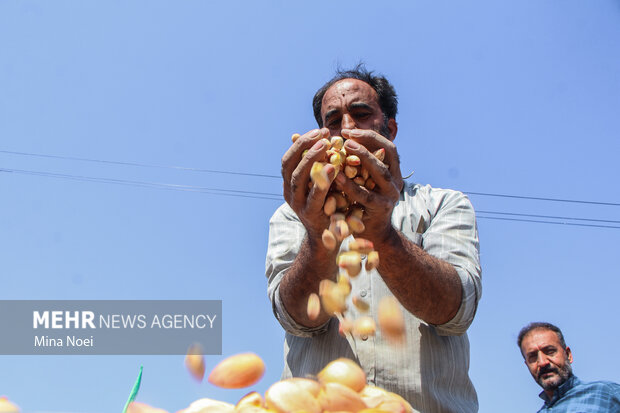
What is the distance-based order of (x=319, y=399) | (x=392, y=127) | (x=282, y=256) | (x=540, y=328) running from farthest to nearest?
(x=540, y=328) < (x=392, y=127) < (x=282, y=256) < (x=319, y=399)

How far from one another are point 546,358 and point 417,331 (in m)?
2.66

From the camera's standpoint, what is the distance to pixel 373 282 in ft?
6.18

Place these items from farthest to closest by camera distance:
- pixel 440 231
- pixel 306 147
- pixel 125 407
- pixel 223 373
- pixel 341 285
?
pixel 440 231, pixel 306 147, pixel 341 285, pixel 223 373, pixel 125 407

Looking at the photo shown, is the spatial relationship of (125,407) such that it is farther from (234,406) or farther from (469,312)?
(469,312)

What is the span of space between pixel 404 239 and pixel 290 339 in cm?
50

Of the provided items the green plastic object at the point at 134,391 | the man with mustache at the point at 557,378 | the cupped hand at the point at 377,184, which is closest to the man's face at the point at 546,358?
the man with mustache at the point at 557,378

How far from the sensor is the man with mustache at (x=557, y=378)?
3482mm

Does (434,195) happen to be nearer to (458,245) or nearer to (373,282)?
(458,245)

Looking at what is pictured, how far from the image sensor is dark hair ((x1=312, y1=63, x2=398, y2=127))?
242cm

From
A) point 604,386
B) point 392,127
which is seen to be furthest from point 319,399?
point 604,386

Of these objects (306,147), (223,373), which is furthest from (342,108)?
(223,373)

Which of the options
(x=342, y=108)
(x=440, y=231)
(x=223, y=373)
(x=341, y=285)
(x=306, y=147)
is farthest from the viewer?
(x=342, y=108)

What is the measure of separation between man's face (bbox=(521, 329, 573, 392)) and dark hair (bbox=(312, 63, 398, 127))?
2.32 meters

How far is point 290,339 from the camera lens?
6.41ft
